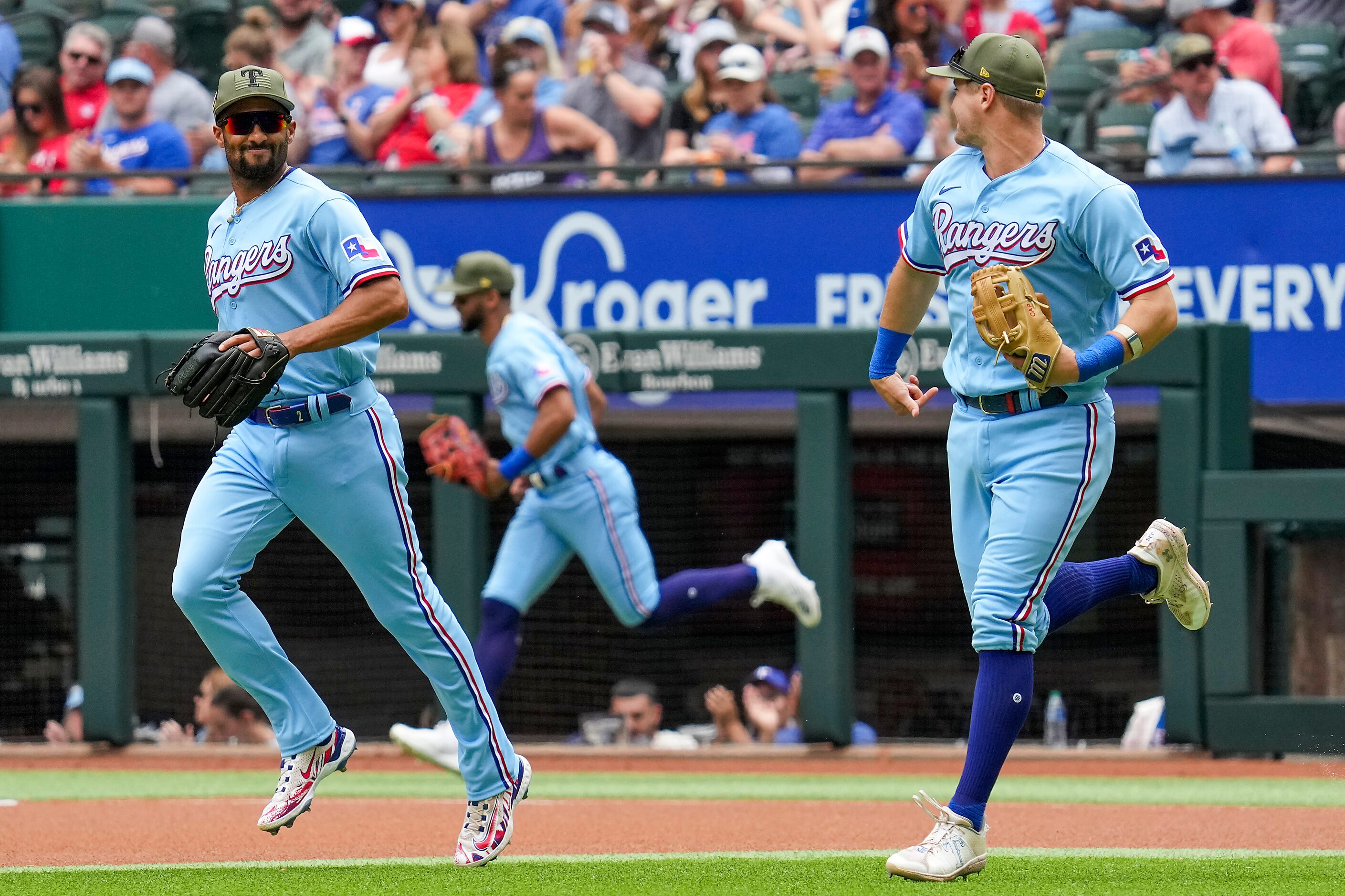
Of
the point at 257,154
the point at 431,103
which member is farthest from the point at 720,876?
the point at 431,103

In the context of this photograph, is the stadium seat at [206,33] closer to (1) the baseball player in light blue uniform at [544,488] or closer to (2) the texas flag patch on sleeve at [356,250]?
(1) the baseball player in light blue uniform at [544,488]

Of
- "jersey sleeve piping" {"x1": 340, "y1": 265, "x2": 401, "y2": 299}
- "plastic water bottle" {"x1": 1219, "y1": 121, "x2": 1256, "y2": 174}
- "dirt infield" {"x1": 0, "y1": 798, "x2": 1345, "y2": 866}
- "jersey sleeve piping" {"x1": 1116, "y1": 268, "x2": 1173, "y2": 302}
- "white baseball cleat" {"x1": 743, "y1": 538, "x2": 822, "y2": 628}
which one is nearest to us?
"jersey sleeve piping" {"x1": 1116, "y1": 268, "x2": 1173, "y2": 302}

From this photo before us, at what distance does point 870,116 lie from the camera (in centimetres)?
960

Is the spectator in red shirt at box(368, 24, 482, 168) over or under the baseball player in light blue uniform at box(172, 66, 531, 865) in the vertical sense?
over

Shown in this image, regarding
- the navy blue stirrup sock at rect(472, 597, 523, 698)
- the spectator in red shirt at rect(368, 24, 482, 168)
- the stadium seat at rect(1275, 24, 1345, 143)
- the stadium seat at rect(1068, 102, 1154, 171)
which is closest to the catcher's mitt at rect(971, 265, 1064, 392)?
the navy blue stirrup sock at rect(472, 597, 523, 698)

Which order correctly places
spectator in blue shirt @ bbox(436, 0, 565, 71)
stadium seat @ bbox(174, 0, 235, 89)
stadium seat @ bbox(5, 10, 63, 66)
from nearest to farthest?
1. spectator in blue shirt @ bbox(436, 0, 565, 71)
2. stadium seat @ bbox(174, 0, 235, 89)
3. stadium seat @ bbox(5, 10, 63, 66)

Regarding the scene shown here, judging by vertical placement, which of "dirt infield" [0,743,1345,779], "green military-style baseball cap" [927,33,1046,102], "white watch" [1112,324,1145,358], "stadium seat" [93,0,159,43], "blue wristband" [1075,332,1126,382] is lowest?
"dirt infield" [0,743,1345,779]

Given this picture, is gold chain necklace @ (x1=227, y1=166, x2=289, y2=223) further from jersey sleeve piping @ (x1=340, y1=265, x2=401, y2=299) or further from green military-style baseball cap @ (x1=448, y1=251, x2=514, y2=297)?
green military-style baseball cap @ (x1=448, y1=251, x2=514, y2=297)

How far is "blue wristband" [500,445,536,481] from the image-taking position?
699cm

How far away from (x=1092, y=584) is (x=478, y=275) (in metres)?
3.15

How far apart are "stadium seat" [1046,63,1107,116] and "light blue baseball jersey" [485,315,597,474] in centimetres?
389

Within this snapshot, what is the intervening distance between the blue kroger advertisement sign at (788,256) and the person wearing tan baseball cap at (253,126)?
4.35 meters

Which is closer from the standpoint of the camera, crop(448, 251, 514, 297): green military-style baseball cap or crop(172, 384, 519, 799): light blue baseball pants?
crop(172, 384, 519, 799): light blue baseball pants

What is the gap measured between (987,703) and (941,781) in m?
2.89
